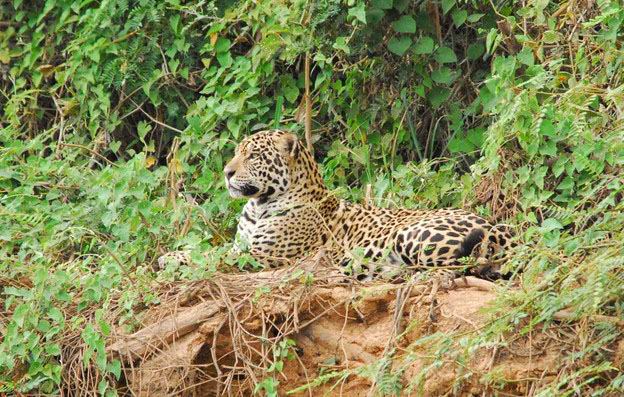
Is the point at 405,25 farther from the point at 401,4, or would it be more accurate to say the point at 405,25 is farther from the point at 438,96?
the point at 438,96

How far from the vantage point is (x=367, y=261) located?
28.3 ft

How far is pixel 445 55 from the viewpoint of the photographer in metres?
11.0

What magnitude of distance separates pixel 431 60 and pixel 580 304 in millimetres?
4313

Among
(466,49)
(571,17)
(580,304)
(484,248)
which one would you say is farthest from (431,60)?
(580,304)

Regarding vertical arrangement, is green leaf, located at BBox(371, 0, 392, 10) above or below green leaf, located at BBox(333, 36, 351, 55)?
above

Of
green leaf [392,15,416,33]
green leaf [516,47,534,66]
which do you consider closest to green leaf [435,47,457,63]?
green leaf [392,15,416,33]

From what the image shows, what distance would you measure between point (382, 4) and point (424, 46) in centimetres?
45

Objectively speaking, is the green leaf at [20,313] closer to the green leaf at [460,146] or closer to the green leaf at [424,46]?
the green leaf at [460,146]

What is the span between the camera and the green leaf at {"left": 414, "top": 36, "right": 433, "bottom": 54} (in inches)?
431

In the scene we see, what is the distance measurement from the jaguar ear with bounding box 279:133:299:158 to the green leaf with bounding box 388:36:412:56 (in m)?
1.30

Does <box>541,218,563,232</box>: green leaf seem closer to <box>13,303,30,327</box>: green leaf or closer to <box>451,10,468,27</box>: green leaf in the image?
<box>451,10,468,27</box>: green leaf

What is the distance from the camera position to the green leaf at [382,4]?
1088 cm

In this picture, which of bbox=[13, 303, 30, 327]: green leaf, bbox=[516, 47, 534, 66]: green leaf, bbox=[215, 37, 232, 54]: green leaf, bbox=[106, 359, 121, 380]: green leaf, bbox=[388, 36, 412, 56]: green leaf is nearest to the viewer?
bbox=[106, 359, 121, 380]: green leaf

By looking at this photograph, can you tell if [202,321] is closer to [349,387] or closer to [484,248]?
[349,387]
